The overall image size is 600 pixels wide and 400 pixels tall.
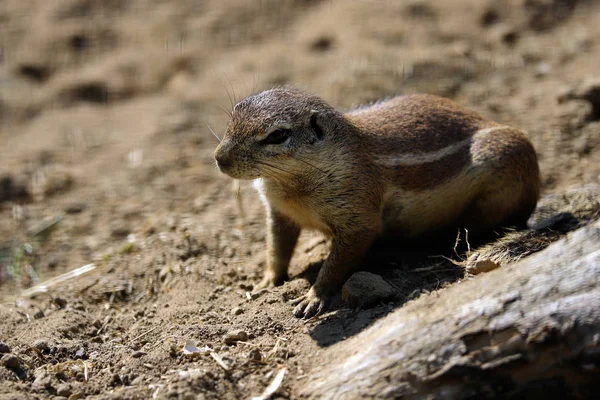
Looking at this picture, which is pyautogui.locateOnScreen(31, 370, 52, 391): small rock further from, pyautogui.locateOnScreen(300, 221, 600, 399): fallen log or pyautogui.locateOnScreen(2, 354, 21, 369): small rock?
pyautogui.locateOnScreen(300, 221, 600, 399): fallen log

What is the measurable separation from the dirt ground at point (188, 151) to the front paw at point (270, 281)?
5.0 inches

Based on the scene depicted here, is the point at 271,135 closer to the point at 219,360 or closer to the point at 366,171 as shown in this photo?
the point at 366,171

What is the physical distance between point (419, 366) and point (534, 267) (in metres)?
0.78

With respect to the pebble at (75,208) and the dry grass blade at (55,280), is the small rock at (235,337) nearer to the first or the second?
the dry grass blade at (55,280)

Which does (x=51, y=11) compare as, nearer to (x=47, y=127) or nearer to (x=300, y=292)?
(x=47, y=127)

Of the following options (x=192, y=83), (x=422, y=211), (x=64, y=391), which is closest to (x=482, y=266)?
(x=422, y=211)

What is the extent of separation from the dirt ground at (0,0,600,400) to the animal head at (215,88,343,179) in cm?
98

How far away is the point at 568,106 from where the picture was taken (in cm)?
773

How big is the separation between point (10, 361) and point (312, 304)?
190 cm

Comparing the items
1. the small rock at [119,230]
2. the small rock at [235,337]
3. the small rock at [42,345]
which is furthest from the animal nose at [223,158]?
the small rock at [119,230]

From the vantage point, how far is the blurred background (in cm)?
730

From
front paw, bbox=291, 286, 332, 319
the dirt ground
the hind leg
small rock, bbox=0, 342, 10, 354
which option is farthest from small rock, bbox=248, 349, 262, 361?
the hind leg

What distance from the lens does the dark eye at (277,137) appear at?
4.73 metres

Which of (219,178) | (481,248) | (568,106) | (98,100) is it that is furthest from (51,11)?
(481,248)
